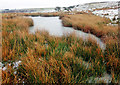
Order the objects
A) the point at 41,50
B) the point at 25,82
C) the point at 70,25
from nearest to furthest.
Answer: the point at 25,82 → the point at 41,50 → the point at 70,25

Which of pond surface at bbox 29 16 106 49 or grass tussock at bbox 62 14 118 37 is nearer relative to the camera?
pond surface at bbox 29 16 106 49

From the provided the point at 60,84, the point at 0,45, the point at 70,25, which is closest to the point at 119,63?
the point at 60,84

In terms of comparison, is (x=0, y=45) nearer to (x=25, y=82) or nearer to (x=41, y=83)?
(x=25, y=82)

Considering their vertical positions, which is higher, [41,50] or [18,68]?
[41,50]

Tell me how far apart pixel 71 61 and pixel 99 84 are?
35.7 inches

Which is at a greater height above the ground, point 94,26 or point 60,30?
point 94,26

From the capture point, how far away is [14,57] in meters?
3.02

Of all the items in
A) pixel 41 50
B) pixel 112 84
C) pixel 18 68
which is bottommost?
pixel 112 84

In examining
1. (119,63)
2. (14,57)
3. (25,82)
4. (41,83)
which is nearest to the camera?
(41,83)

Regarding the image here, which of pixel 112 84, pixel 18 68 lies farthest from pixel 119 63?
pixel 18 68

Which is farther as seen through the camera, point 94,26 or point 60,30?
point 60,30

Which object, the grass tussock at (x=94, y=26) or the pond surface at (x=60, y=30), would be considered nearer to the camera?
the pond surface at (x=60, y=30)

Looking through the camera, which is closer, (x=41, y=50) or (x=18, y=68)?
(x=18, y=68)

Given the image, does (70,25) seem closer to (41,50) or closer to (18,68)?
(41,50)
